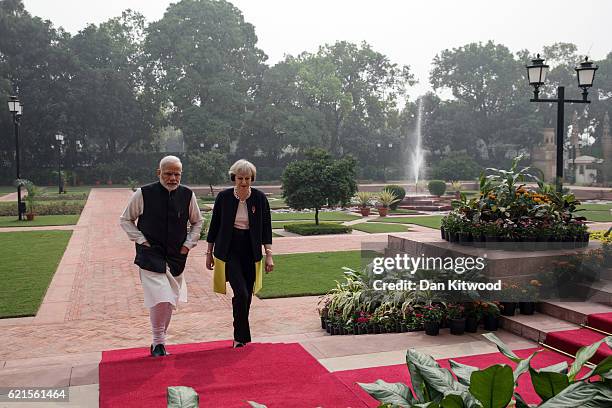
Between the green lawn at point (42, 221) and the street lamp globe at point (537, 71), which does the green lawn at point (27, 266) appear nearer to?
the green lawn at point (42, 221)

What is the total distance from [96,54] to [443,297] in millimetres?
44650

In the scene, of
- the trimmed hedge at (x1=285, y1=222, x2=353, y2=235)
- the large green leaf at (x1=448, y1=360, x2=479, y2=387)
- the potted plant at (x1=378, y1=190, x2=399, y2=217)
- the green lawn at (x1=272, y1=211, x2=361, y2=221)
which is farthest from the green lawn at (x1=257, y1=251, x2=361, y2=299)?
the potted plant at (x1=378, y1=190, x2=399, y2=217)

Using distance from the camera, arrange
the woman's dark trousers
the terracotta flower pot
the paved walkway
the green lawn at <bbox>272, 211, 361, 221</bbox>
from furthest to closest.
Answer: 1. the green lawn at <bbox>272, 211, 361, 221</bbox>
2. the terracotta flower pot
3. the woman's dark trousers
4. the paved walkway

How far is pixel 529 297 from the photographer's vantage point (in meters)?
5.99

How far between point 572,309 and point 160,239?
3899mm

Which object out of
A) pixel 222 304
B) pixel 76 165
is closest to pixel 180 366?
A: pixel 222 304

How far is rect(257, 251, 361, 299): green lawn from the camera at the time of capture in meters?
8.34

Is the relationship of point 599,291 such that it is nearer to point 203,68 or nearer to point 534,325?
point 534,325

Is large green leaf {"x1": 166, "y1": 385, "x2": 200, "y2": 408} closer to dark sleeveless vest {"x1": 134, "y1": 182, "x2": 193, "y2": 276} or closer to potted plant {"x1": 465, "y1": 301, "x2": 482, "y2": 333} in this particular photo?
dark sleeveless vest {"x1": 134, "y1": 182, "x2": 193, "y2": 276}

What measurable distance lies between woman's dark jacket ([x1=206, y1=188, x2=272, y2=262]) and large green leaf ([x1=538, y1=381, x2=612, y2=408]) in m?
3.52

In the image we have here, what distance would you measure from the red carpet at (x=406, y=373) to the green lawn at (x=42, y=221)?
632 inches

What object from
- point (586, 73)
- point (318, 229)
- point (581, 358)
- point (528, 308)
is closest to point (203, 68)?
point (318, 229)

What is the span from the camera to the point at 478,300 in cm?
582

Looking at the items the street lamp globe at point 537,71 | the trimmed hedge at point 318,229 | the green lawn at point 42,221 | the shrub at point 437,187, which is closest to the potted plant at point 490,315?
the street lamp globe at point 537,71
